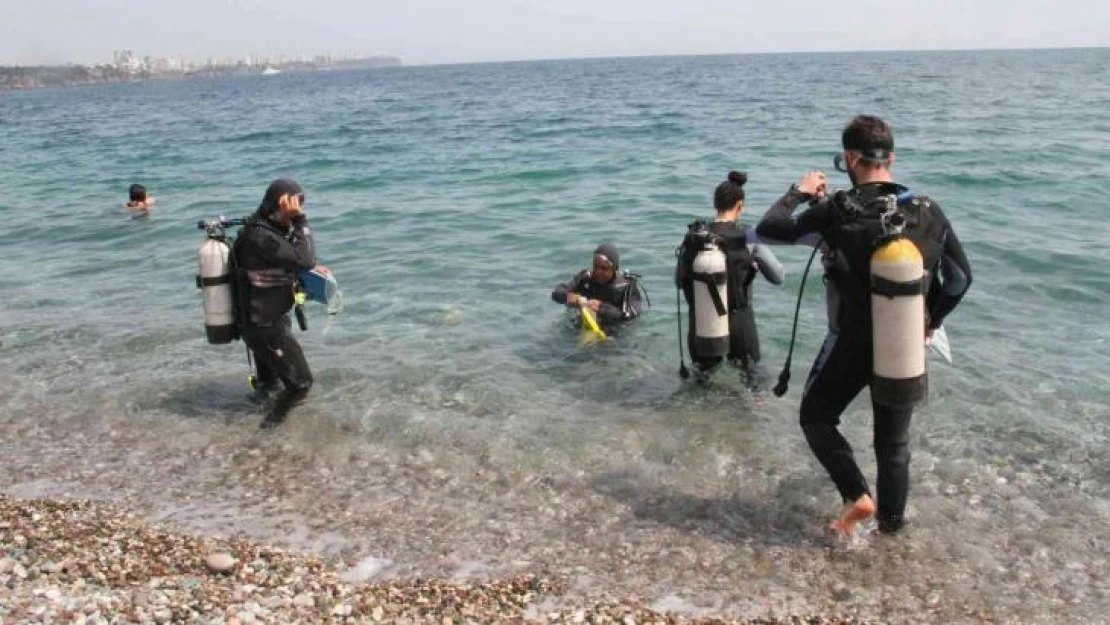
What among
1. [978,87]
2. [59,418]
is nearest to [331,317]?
[59,418]

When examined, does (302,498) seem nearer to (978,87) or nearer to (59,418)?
(59,418)

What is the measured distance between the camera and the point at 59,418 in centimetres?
724

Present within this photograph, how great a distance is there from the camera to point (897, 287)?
13.8ft

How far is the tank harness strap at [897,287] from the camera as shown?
4.21 meters

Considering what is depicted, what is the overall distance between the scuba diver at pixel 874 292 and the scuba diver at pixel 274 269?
11.1ft

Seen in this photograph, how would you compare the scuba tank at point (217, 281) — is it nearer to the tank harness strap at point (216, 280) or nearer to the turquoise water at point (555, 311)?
the tank harness strap at point (216, 280)

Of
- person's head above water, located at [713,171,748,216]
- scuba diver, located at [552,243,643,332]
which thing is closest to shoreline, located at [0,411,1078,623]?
person's head above water, located at [713,171,748,216]

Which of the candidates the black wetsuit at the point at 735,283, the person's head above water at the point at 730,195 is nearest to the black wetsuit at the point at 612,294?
the black wetsuit at the point at 735,283

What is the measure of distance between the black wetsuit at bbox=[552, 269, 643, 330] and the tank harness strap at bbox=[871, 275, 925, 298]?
4.70 metres

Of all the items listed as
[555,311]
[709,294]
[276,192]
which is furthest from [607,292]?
[276,192]

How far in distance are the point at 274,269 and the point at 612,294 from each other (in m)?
3.58

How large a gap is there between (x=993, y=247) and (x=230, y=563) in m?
11.5

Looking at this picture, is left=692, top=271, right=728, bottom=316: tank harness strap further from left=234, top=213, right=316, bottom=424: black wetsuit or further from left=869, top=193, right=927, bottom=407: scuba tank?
left=234, top=213, right=316, bottom=424: black wetsuit

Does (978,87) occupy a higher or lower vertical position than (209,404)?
higher
